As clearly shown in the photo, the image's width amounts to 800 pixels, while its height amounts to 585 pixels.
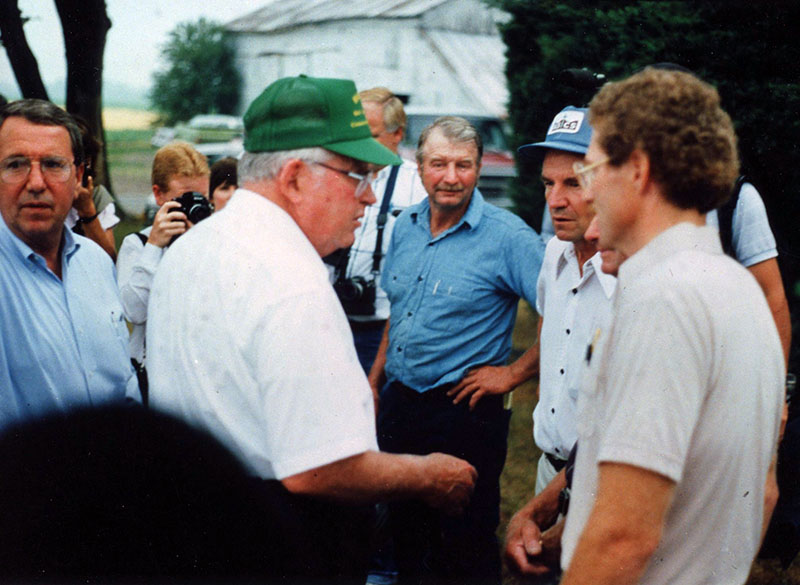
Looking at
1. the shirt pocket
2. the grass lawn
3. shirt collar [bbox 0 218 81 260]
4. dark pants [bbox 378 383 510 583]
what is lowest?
the grass lawn

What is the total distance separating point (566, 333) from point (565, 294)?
0.15m

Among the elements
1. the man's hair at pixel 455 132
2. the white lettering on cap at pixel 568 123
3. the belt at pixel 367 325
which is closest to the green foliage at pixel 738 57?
the man's hair at pixel 455 132

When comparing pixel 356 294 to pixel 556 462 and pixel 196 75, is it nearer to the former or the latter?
pixel 556 462

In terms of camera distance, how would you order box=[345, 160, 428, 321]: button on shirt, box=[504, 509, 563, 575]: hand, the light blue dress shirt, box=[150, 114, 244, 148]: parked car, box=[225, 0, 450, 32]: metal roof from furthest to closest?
box=[225, 0, 450, 32]: metal roof → box=[150, 114, 244, 148]: parked car → box=[345, 160, 428, 321]: button on shirt → the light blue dress shirt → box=[504, 509, 563, 575]: hand

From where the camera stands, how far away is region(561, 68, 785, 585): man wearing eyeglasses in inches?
54.7

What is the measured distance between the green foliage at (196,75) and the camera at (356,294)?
2700cm

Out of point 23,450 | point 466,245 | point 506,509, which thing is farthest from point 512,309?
point 23,450

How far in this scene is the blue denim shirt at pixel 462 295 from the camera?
11.4 ft

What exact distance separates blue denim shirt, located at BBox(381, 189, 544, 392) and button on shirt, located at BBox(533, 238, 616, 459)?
20.5 inches

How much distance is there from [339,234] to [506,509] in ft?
9.75

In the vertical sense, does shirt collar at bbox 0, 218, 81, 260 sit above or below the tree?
below

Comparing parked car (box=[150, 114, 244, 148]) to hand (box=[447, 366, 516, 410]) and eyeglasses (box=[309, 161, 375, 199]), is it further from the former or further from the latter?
eyeglasses (box=[309, 161, 375, 199])

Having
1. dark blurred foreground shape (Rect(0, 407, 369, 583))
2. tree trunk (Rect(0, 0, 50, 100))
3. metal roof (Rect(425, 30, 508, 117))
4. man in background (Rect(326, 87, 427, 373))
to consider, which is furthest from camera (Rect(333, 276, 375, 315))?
metal roof (Rect(425, 30, 508, 117))

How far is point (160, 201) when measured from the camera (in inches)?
159
